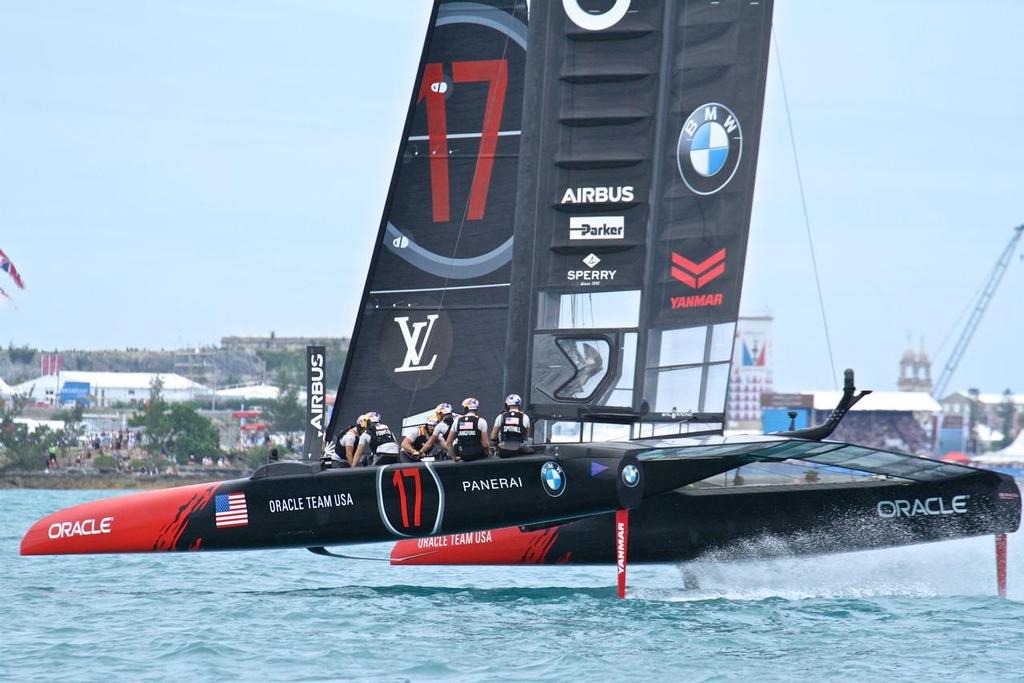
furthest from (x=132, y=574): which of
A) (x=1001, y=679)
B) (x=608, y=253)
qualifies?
(x=1001, y=679)

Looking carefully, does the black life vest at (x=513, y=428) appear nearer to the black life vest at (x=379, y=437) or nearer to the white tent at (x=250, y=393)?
the black life vest at (x=379, y=437)

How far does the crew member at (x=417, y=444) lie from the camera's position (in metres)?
12.4

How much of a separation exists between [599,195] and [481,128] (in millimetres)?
1550

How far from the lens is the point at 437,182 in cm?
1384

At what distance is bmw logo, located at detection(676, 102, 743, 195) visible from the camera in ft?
42.3

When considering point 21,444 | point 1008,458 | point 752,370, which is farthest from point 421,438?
point 752,370

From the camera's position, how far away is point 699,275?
12797 millimetres

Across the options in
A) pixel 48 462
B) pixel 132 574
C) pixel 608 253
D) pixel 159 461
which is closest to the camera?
pixel 608 253

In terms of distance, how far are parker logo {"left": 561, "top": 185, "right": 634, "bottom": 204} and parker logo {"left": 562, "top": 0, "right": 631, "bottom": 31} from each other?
1.40 meters

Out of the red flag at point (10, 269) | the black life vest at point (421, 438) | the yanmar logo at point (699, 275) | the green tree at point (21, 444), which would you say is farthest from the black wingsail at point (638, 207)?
the green tree at point (21, 444)

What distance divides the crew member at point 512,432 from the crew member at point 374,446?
3.15ft

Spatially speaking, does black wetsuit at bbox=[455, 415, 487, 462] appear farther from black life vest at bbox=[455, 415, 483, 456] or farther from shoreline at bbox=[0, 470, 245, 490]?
shoreline at bbox=[0, 470, 245, 490]

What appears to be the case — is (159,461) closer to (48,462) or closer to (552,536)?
(48,462)

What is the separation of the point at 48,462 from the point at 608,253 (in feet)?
131
